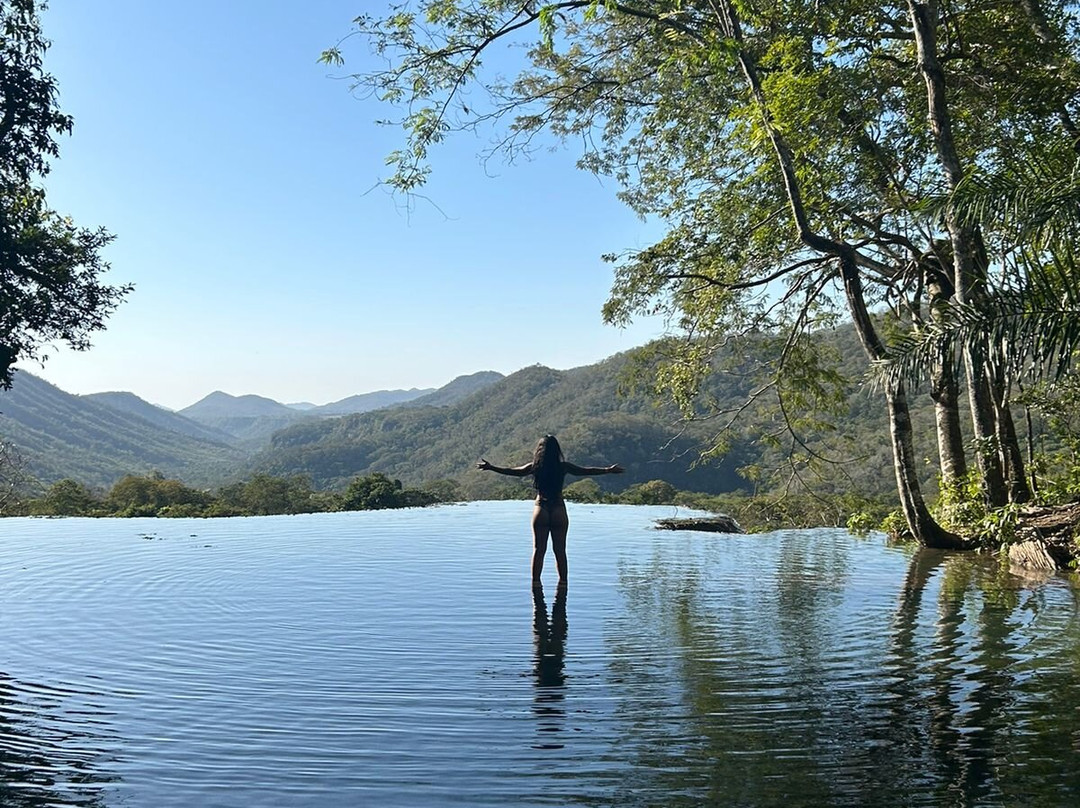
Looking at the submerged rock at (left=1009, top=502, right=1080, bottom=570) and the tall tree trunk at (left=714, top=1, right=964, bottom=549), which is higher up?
the tall tree trunk at (left=714, top=1, right=964, bottom=549)

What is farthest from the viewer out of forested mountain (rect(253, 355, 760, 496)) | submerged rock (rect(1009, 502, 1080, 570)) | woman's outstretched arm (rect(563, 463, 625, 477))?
forested mountain (rect(253, 355, 760, 496))

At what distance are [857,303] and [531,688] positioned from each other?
11525 millimetres

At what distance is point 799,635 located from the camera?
277 inches

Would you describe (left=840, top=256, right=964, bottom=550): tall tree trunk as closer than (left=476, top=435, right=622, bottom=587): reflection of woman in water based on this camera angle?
No

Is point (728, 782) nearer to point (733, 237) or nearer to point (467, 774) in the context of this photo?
→ point (467, 774)

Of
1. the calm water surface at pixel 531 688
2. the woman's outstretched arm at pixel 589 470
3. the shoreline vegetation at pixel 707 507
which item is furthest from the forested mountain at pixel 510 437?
the calm water surface at pixel 531 688

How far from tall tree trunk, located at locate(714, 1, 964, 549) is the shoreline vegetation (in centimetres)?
74

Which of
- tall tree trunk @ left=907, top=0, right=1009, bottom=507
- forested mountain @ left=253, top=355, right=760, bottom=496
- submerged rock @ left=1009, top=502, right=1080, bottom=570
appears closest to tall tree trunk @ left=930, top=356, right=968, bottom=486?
tall tree trunk @ left=907, top=0, right=1009, bottom=507

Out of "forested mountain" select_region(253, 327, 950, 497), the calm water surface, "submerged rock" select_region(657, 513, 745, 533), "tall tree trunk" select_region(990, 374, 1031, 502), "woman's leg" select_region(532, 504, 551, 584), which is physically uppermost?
"forested mountain" select_region(253, 327, 950, 497)

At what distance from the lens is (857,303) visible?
1467 cm

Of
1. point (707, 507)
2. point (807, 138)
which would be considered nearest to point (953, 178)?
point (807, 138)

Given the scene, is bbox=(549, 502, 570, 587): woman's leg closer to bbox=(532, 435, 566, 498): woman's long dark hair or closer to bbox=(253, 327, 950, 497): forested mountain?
bbox=(532, 435, 566, 498): woman's long dark hair

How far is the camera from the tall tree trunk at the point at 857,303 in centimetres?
1141

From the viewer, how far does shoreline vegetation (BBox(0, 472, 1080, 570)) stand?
1141 cm
